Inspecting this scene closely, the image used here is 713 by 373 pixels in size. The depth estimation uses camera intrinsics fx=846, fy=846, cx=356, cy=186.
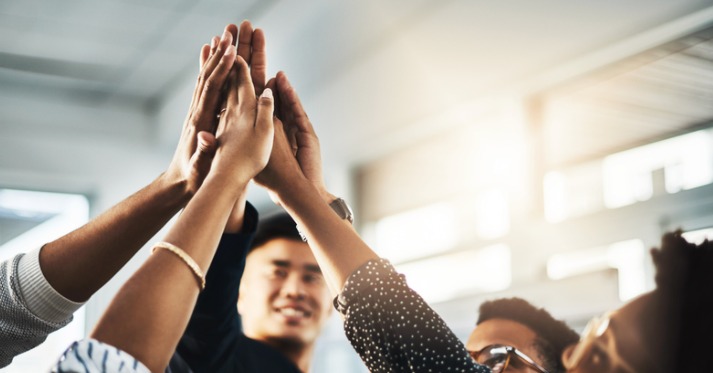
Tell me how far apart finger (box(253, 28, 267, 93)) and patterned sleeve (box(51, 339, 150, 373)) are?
681mm

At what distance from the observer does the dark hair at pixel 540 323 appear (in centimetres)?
133

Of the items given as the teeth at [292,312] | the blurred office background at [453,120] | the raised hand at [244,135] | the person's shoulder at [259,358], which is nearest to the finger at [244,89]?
the raised hand at [244,135]

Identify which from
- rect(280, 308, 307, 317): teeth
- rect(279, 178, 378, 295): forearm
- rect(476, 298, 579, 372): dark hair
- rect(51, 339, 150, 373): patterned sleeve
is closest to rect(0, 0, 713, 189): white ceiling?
rect(280, 308, 307, 317): teeth

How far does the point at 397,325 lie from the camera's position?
780mm

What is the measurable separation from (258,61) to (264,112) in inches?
12.3

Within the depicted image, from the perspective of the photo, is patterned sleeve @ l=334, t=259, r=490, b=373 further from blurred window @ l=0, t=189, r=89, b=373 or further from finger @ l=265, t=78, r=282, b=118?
blurred window @ l=0, t=189, r=89, b=373

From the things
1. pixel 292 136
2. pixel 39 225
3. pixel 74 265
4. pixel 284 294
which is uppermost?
pixel 39 225

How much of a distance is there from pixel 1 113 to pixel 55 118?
343 mm

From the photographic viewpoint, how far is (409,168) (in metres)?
4.48

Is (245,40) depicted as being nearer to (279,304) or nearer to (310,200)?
(310,200)

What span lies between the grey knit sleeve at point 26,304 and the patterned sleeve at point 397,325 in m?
0.33

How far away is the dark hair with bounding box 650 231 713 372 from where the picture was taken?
0.97 metres

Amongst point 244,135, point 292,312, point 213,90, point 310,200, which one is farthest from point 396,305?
point 292,312

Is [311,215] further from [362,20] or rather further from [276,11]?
[276,11]
